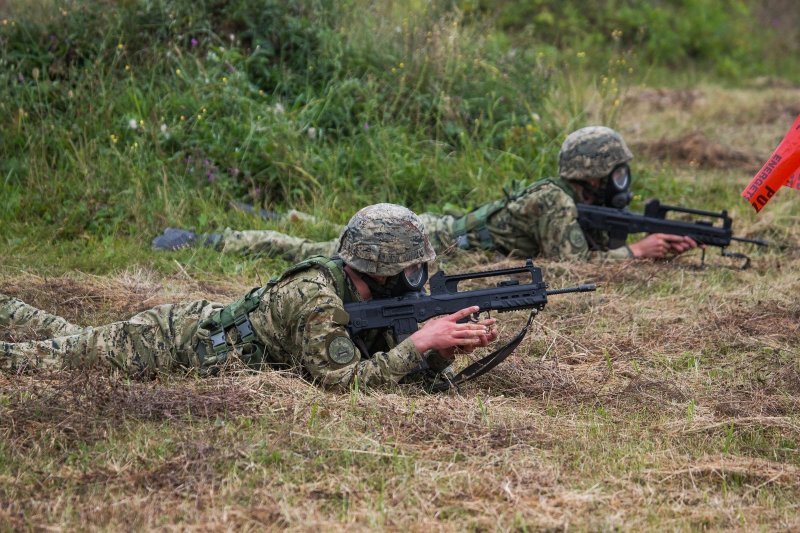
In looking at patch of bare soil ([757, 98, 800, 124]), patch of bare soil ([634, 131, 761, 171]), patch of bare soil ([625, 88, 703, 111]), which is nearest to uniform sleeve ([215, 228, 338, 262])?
patch of bare soil ([634, 131, 761, 171])

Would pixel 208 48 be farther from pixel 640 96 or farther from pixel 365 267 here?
pixel 640 96

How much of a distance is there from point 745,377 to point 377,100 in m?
5.13

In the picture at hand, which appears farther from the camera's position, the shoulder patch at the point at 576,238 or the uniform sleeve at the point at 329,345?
the shoulder patch at the point at 576,238

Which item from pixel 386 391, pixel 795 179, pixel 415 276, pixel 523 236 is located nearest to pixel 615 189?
pixel 523 236

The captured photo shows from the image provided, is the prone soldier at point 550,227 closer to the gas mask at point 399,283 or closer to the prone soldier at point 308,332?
the prone soldier at point 308,332

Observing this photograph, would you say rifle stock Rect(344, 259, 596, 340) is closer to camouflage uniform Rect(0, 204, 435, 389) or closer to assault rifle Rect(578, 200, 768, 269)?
→ camouflage uniform Rect(0, 204, 435, 389)

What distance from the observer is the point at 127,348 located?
17.4 feet

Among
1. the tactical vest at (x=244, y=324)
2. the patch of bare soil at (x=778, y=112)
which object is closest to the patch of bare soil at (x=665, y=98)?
the patch of bare soil at (x=778, y=112)

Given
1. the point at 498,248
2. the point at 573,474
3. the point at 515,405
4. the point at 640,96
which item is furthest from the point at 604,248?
the point at 640,96

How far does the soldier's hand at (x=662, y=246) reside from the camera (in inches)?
311

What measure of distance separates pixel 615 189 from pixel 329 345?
3.71 metres

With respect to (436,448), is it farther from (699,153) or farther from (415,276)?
(699,153)

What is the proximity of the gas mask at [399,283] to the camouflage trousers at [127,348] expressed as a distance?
0.85 metres

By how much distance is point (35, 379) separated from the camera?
5.03 m
